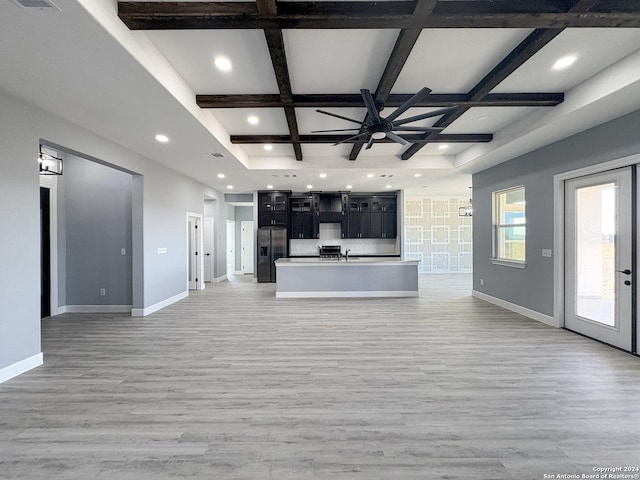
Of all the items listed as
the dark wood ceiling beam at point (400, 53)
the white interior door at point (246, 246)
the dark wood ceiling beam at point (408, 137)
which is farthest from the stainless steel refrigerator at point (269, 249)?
the dark wood ceiling beam at point (400, 53)

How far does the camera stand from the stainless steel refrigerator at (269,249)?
30.1ft

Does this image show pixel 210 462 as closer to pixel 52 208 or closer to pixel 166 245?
pixel 166 245

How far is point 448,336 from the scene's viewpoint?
402 centimetres

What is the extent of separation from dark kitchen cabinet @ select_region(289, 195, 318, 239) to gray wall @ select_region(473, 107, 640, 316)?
4794mm

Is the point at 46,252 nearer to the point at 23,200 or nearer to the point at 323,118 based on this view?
the point at 23,200

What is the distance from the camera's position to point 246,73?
3105 mm

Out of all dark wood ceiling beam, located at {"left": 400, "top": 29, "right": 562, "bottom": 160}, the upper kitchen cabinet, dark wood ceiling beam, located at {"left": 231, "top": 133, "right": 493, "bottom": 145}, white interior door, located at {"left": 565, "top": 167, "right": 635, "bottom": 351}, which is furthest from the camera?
the upper kitchen cabinet

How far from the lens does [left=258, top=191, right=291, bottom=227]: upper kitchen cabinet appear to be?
9398mm

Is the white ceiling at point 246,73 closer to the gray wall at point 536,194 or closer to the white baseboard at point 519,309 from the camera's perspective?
the gray wall at point 536,194

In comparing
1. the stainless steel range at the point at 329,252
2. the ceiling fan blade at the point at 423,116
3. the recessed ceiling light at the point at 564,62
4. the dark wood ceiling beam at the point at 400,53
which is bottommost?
the stainless steel range at the point at 329,252

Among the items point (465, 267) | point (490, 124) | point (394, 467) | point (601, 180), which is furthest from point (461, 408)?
point (465, 267)

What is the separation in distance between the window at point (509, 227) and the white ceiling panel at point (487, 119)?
136cm

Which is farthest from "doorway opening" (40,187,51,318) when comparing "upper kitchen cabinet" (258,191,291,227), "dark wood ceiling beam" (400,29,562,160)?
"dark wood ceiling beam" (400,29,562,160)

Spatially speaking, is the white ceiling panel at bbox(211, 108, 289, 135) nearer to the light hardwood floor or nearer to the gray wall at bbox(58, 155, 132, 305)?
the gray wall at bbox(58, 155, 132, 305)
